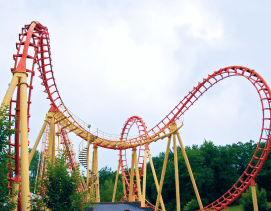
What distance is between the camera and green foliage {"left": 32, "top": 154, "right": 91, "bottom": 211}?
397 inches

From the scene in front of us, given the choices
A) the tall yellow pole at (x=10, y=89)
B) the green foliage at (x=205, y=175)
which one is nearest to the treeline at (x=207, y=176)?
the green foliage at (x=205, y=175)

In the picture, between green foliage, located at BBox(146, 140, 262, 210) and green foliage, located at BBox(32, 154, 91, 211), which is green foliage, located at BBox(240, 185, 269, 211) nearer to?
green foliage, located at BBox(146, 140, 262, 210)

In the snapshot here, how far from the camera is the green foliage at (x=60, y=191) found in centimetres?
1009

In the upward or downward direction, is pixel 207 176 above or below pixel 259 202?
above

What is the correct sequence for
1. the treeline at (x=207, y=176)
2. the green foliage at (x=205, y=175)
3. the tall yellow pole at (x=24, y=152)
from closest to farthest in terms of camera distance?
the tall yellow pole at (x=24, y=152) < the treeline at (x=207, y=176) < the green foliage at (x=205, y=175)

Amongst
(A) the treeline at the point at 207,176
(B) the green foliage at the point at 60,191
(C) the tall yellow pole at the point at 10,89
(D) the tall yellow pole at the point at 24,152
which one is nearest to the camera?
(B) the green foliage at the point at 60,191

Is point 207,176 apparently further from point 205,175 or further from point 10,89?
point 10,89

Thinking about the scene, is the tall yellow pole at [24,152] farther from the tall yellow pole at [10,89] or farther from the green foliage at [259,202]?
the green foliage at [259,202]

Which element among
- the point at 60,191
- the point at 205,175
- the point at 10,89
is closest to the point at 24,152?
the point at 60,191

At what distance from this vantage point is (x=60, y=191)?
33.9 ft

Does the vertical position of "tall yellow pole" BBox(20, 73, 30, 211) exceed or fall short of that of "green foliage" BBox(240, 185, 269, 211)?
it exceeds it

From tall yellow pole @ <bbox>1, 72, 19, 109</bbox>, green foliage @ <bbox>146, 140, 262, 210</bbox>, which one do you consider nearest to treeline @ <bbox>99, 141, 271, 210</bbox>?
green foliage @ <bbox>146, 140, 262, 210</bbox>

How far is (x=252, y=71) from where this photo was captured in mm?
16500

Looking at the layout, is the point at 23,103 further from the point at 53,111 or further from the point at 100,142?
the point at 100,142
